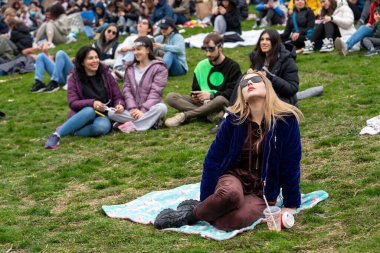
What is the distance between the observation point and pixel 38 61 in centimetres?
1486

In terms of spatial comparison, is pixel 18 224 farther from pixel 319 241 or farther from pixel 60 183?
pixel 319 241

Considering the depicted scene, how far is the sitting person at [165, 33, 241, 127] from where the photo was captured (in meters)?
10.7

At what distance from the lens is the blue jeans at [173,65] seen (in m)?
14.5

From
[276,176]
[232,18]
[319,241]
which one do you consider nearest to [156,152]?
[276,176]

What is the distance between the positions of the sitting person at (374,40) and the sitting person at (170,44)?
140 inches

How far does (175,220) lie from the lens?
6.46 meters

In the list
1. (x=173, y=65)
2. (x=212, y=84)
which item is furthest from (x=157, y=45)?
(x=212, y=84)

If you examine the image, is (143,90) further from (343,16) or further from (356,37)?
(343,16)

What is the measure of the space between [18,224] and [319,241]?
2.90 m

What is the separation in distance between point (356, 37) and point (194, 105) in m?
4.93

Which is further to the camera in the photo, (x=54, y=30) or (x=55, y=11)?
(x=54, y=30)

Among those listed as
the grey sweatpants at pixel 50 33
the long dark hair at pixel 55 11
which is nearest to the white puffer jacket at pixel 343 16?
the long dark hair at pixel 55 11

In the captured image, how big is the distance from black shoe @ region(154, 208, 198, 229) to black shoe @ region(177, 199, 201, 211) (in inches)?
3.6

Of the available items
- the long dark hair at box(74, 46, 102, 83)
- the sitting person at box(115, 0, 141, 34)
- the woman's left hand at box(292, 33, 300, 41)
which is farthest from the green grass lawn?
the sitting person at box(115, 0, 141, 34)
